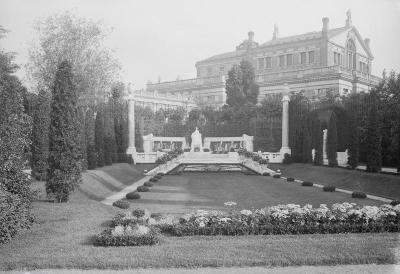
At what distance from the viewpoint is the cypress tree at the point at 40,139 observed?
773 inches

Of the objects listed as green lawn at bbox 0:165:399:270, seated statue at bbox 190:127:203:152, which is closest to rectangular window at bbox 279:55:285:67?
seated statue at bbox 190:127:203:152

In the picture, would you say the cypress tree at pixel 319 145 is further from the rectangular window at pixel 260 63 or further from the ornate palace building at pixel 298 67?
the rectangular window at pixel 260 63

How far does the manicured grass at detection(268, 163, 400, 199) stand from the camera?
19938 millimetres

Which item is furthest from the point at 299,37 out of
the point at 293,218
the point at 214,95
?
the point at 293,218

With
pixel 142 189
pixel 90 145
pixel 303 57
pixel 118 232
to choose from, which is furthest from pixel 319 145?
pixel 303 57

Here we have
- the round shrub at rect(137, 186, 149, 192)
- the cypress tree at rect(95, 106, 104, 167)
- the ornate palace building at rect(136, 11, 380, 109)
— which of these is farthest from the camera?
the ornate palace building at rect(136, 11, 380, 109)

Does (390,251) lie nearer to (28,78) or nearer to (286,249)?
(286,249)

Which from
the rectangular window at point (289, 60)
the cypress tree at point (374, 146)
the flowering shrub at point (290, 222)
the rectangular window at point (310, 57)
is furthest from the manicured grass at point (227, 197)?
the rectangular window at point (289, 60)

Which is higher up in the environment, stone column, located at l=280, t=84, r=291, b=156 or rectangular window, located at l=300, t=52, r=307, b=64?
rectangular window, located at l=300, t=52, r=307, b=64

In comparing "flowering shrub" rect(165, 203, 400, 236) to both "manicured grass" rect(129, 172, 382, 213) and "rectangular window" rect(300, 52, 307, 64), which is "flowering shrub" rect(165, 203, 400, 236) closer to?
"manicured grass" rect(129, 172, 382, 213)

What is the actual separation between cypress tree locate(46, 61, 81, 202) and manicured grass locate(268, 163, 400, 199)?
1311 cm

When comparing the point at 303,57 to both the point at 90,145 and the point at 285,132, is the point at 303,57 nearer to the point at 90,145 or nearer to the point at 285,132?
the point at 285,132

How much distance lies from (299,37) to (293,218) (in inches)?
2490

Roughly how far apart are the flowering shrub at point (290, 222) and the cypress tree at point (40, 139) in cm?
1064
